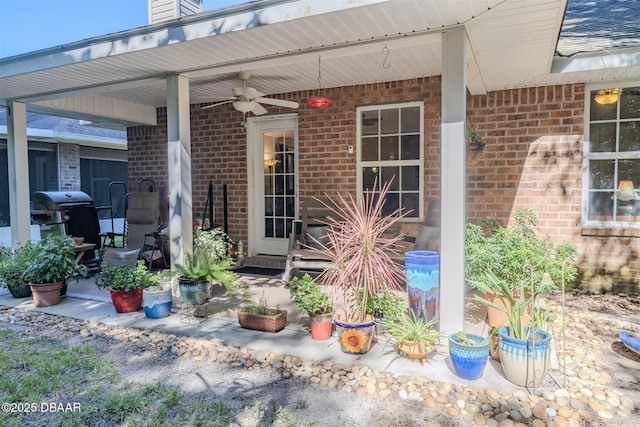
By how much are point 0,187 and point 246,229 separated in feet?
19.9

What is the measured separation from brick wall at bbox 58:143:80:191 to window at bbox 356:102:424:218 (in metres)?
7.72

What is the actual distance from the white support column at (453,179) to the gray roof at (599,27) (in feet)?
6.34

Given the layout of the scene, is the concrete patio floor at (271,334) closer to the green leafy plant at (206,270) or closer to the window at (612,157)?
the green leafy plant at (206,270)

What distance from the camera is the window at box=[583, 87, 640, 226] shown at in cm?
471

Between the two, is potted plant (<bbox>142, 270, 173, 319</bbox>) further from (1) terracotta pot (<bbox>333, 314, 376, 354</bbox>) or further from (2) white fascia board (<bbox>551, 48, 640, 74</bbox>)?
(2) white fascia board (<bbox>551, 48, 640, 74</bbox>)

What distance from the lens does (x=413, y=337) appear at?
9.57 feet

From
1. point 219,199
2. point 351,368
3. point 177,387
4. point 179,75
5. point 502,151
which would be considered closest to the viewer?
point 177,387

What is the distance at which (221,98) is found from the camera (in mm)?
6305

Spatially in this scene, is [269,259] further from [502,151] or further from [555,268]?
[555,268]

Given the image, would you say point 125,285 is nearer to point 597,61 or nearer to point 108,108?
point 108,108

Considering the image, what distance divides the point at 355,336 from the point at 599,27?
5.01 m

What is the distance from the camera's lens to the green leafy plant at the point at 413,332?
9.51 feet

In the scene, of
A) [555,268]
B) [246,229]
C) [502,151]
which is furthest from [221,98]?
[555,268]

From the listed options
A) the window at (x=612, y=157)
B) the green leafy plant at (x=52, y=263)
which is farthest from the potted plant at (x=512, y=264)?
the green leafy plant at (x=52, y=263)
